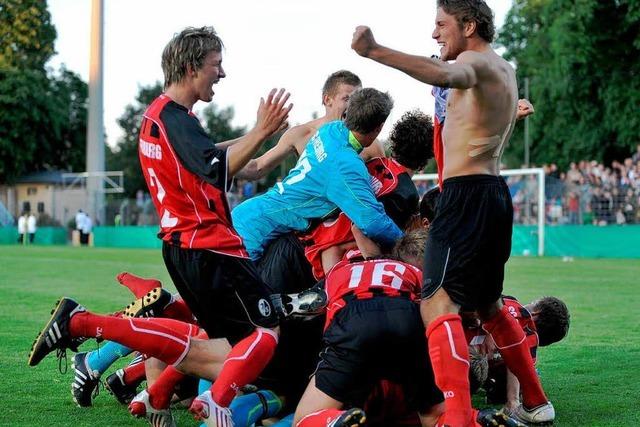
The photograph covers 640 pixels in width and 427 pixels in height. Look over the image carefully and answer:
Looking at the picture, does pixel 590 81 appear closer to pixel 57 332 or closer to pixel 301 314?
pixel 301 314

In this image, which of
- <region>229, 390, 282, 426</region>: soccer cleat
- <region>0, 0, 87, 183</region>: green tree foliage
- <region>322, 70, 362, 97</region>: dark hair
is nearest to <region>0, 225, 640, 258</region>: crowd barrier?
<region>322, 70, 362, 97</region>: dark hair

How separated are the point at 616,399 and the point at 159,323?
3117 millimetres

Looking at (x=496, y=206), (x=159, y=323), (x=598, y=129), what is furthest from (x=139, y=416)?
(x=598, y=129)

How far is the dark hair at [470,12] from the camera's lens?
5219 mm

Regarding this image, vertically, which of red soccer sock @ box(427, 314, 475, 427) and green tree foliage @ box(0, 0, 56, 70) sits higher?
green tree foliage @ box(0, 0, 56, 70)

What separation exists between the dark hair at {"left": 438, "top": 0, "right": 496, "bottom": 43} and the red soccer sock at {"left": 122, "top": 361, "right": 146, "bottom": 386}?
3074 mm

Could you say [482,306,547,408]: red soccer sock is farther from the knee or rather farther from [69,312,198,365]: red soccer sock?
[69,312,198,365]: red soccer sock

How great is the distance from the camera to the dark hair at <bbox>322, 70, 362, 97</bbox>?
7.36 meters

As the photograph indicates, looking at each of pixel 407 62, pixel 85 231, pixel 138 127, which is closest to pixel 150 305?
pixel 407 62

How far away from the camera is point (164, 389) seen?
550 cm

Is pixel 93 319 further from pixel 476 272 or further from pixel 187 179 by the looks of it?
pixel 476 272

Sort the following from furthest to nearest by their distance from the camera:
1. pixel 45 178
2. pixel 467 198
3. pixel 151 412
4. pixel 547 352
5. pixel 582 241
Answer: pixel 45 178 < pixel 582 241 < pixel 547 352 < pixel 151 412 < pixel 467 198

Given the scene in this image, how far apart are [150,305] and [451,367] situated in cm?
218

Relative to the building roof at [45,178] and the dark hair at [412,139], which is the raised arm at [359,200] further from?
the building roof at [45,178]
